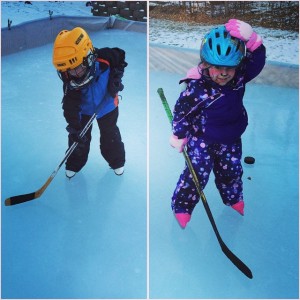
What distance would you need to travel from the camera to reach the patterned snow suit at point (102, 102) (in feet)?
6.21

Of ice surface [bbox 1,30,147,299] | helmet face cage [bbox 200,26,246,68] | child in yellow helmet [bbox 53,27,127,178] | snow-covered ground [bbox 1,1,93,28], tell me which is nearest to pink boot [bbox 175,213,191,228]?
ice surface [bbox 1,30,147,299]

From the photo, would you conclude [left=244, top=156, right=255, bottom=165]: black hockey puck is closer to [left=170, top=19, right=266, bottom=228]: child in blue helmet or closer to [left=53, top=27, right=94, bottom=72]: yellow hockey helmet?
[left=170, top=19, right=266, bottom=228]: child in blue helmet

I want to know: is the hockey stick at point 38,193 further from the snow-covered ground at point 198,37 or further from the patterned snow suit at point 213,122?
the snow-covered ground at point 198,37

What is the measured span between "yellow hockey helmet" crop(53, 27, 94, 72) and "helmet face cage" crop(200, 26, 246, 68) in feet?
1.95

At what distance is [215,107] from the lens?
160 centimetres

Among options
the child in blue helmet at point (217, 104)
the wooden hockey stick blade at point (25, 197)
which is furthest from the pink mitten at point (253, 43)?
the wooden hockey stick blade at point (25, 197)

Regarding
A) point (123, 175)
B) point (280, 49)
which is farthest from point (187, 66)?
point (123, 175)

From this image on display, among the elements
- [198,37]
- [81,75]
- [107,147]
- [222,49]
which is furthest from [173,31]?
[222,49]

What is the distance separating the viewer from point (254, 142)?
2725mm

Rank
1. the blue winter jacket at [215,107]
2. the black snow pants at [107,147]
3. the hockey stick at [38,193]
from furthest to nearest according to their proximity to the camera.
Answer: the black snow pants at [107,147] → the hockey stick at [38,193] → the blue winter jacket at [215,107]

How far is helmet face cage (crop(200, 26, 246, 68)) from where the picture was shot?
145 cm

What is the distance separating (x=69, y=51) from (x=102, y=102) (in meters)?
0.40

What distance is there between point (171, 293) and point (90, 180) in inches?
37.3

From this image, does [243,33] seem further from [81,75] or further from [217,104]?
[81,75]
